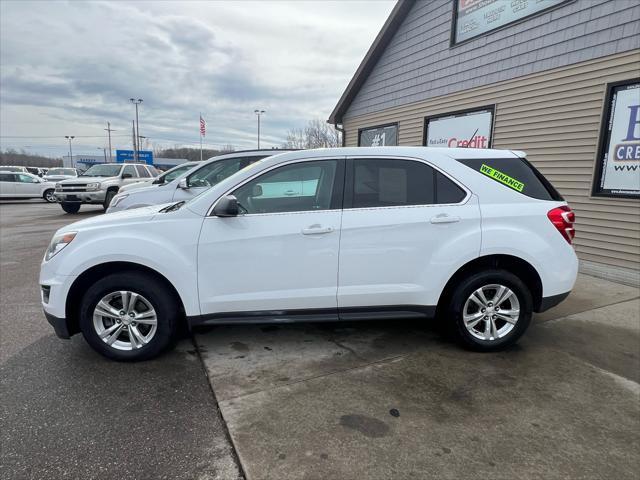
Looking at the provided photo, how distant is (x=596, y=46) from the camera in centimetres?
608

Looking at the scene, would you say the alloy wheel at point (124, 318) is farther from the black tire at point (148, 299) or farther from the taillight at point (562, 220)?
the taillight at point (562, 220)

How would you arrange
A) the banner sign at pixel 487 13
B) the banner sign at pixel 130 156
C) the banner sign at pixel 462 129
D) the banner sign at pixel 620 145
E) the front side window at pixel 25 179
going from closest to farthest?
the banner sign at pixel 620 145, the banner sign at pixel 487 13, the banner sign at pixel 462 129, the front side window at pixel 25 179, the banner sign at pixel 130 156

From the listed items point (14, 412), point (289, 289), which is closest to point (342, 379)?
point (289, 289)

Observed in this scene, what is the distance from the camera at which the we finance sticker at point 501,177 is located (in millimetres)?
3574

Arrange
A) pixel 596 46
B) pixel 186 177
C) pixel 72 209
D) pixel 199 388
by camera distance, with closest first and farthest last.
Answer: pixel 199 388
pixel 596 46
pixel 186 177
pixel 72 209

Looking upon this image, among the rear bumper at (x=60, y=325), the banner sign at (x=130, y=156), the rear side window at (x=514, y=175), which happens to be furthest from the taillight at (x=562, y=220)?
the banner sign at (x=130, y=156)

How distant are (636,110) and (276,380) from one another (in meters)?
6.03

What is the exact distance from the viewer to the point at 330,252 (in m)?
3.36

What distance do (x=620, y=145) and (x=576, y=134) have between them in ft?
2.22

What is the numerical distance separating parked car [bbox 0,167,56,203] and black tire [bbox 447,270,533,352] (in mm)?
20771

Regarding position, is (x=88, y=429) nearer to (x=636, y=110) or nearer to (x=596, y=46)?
(x=636, y=110)

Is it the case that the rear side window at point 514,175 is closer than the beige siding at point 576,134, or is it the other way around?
the rear side window at point 514,175

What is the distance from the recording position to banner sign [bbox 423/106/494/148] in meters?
7.99

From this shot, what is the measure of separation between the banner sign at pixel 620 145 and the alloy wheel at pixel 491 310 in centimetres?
365
